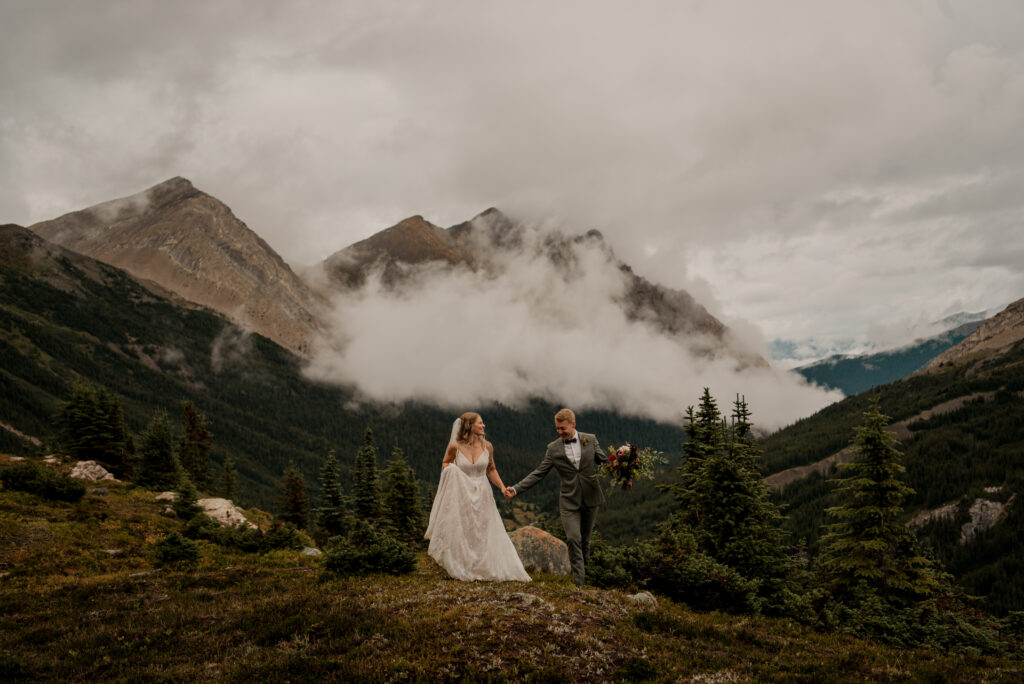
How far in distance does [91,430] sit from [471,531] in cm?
4129

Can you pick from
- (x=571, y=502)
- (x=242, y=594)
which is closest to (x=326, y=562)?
(x=242, y=594)

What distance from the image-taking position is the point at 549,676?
867cm

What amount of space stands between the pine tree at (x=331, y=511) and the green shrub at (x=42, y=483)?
109 ft

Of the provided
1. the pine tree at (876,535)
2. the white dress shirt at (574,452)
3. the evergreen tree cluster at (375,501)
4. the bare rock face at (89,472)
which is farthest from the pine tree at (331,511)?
the white dress shirt at (574,452)

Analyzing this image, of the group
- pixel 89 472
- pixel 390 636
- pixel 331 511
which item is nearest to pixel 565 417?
pixel 390 636

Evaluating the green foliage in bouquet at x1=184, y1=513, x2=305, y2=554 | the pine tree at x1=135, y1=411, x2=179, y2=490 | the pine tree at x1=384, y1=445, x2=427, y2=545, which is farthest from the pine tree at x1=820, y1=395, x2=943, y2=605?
the pine tree at x1=135, y1=411, x2=179, y2=490

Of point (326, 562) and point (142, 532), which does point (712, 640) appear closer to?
point (326, 562)

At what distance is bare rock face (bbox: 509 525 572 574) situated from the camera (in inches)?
725

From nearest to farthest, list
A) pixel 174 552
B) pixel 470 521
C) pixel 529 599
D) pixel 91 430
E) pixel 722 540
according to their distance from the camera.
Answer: pixel 529 599
pixel 470 521
pixel 174 552
pixel 722 540
pixel 91 430

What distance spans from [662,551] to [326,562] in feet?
37.8

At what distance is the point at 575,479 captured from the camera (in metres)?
14.8

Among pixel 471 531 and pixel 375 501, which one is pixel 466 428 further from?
pixel 375 501

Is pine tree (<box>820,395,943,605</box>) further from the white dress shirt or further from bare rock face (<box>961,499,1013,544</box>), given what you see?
bare rock face (<box>961,499,1013,544</box>)

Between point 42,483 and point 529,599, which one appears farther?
point 42,483
